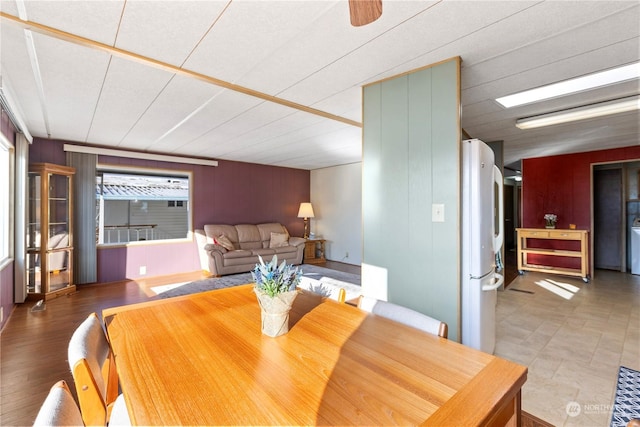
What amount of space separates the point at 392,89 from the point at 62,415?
2.57 meters

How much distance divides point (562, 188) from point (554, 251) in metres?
1.32

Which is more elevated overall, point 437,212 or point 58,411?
point 437,212

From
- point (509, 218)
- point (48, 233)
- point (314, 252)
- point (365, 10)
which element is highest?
point (365, 10)

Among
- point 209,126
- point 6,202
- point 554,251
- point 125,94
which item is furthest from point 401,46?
point 554,251

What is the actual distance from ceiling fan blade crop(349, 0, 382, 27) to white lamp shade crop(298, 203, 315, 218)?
20.0ft

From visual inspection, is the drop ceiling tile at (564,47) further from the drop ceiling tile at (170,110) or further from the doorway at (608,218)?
the doorway at (608,218)

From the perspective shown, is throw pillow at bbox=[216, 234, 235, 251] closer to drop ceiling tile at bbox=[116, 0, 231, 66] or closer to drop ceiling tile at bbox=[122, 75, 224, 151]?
drop ceiling tile at bbox=[122, 75, 224, 151]

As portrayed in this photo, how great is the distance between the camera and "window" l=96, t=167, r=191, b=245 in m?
5.23

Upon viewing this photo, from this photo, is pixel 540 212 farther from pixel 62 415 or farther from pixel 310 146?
pixel 62 415

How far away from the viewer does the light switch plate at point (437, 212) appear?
6.93 feet

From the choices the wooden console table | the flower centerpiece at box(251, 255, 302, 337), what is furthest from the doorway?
the flower centerpiece at box(251, 255, 302, 337)

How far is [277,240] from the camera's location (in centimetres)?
641

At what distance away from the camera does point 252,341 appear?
1183mm

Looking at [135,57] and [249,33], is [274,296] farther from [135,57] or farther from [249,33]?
[135,57]
